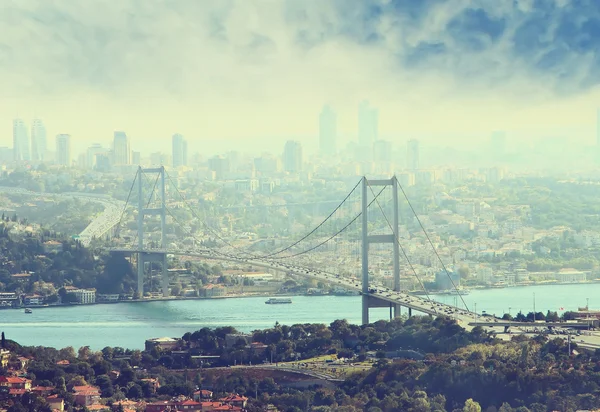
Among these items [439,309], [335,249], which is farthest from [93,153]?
[439,309]

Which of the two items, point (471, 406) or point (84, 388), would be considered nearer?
point (471, 406)

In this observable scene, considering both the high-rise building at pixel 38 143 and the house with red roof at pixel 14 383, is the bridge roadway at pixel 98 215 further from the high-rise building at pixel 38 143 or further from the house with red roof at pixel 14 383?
the house with red roof at pixel 14 383

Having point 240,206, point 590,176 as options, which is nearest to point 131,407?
point 240,206

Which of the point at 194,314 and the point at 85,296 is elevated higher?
the point at 85,296

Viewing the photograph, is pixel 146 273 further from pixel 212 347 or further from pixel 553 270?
pixel 212 347

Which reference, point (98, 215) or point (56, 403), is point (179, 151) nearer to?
point (98, 215)

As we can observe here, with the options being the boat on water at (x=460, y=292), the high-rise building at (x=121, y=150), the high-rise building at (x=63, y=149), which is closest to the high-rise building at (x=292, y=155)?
the high-rise building at (x=121, y=150)

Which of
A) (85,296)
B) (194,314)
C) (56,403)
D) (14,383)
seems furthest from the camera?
(85,296)
